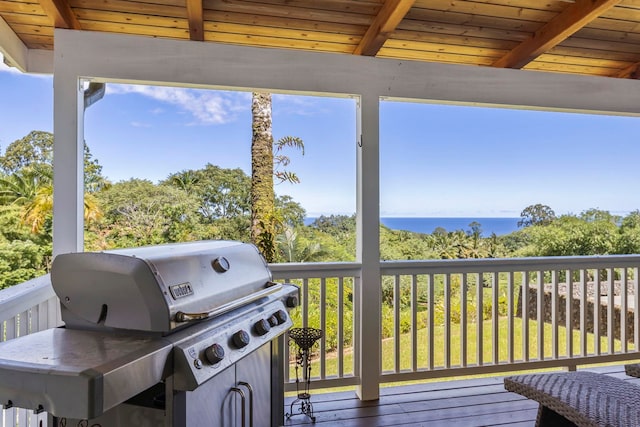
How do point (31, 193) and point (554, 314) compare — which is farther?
point (31, 193)

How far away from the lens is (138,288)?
1.23 metres

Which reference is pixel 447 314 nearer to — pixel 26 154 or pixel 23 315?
pixel 23 315

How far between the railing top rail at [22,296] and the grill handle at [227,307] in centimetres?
67

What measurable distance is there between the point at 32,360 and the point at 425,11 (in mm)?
2823

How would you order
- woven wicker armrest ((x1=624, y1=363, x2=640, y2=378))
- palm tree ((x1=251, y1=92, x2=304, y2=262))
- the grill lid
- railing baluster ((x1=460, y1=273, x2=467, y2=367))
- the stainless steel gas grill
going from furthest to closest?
palm tree ((x1=251, y1=92, x2=304, y2=262)), railing baluster ((x1=460, y1=273, x2=467, y2=367)), woven wicker armrest ((x1=624, y1=363, x2=640, y2=378)), the grill lid, the stainless steel gas grill

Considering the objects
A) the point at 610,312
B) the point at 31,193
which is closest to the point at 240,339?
the point at 610,312

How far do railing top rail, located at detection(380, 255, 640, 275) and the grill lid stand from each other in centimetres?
166

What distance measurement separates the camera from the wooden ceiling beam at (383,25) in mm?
2393

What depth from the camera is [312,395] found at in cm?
288

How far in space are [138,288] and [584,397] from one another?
5.13 ft

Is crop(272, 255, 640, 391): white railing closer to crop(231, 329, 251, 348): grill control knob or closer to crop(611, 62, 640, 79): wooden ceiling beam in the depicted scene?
crop(231, 329, 251, 348): grill control knob

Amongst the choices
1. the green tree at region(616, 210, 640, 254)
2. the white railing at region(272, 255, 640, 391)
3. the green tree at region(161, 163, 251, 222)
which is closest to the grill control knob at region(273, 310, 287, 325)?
the white railing at region(272, 255, 640, 391)

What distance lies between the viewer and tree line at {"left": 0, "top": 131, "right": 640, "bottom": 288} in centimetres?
556

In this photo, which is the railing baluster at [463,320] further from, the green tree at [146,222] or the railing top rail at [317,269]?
the green tree at [146,222]
